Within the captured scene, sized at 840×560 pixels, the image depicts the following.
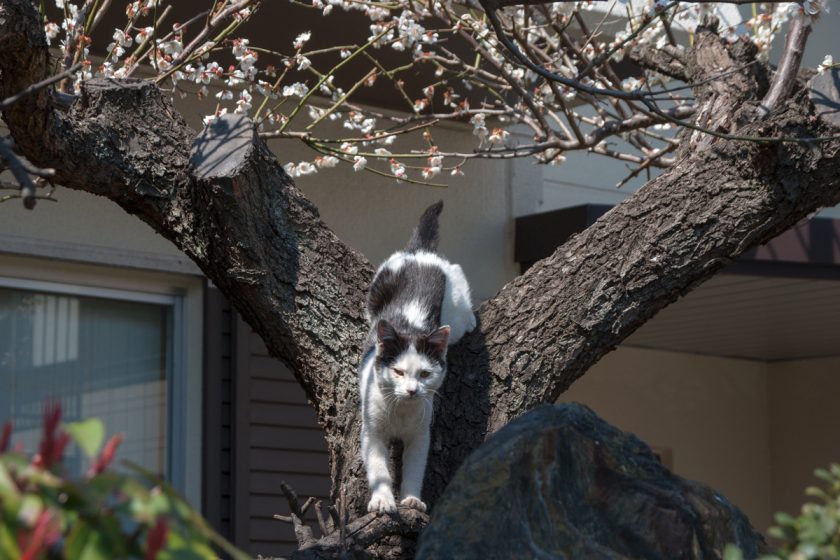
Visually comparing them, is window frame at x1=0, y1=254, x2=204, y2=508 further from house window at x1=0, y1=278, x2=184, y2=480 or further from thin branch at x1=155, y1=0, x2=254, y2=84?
thin branch at x1=155, y1=0, x2=254, y2=84

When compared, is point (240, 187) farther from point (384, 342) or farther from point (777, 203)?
point (777, 203)

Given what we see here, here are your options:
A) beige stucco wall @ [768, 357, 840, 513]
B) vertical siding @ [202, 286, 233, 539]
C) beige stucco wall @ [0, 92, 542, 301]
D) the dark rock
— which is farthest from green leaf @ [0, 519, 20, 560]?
beige stucco wall @ [768, 357, 840, 513]

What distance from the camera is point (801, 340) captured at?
8.30 m

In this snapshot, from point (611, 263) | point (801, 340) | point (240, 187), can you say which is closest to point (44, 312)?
point (240, 187)

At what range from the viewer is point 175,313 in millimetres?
5980

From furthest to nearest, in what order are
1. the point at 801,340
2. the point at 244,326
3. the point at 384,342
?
1. the point at 801,340
2. the point at 244,326
3. the point at 384,342

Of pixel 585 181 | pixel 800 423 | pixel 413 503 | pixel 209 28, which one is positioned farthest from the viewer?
pixel 800 423

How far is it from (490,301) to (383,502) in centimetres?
77

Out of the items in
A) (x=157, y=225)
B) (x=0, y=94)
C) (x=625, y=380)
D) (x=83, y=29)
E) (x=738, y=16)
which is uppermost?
(x=738, y=16)

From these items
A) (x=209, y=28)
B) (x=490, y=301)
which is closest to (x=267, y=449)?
(x=209, y=28)

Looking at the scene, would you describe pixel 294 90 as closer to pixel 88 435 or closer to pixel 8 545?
pixel 88 435

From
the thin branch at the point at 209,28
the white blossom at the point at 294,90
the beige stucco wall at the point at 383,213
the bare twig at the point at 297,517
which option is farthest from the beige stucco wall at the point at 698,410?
the bare twig at the point at 297,517

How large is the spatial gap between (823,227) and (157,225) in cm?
413

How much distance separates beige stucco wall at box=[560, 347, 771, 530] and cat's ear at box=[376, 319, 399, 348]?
14.1 feet
